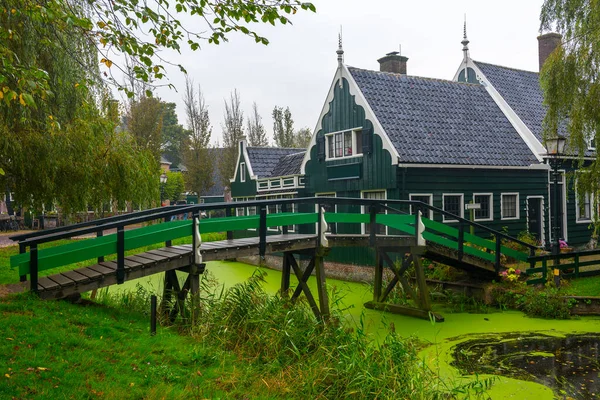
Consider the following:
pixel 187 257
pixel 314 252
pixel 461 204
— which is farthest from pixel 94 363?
pixel 461 204

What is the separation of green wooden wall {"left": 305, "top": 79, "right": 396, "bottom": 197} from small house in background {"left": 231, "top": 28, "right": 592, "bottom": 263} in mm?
33

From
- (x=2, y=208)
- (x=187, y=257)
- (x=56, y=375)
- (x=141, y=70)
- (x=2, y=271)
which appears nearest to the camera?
(x=56, y=375)

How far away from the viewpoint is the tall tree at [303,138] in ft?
195

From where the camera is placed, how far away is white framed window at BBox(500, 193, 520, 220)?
17.6 m

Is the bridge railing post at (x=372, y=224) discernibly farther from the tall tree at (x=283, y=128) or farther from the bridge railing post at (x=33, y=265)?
the tall tree at (x=283, y=128)

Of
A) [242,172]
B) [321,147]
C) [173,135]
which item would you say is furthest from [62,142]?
[173,135]

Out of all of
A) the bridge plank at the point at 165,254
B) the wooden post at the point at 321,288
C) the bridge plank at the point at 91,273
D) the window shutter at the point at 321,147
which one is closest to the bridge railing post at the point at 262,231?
the wooden post at the point at 321,288

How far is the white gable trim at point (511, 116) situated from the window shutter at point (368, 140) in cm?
569

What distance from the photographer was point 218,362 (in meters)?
6.72

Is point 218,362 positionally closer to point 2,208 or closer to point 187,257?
point 187,257

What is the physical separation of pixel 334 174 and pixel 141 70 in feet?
40.2

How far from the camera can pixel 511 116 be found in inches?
751

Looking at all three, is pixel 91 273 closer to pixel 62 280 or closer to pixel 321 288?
pixel 62 280

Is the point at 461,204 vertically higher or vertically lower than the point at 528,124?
lower
